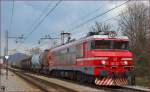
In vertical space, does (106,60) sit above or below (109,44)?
below

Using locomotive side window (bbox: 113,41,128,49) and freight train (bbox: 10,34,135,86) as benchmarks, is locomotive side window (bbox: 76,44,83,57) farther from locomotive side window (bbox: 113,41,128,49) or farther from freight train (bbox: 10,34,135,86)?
locomotive side window (bbox: 113,41,128,49)

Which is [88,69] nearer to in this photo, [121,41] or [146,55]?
[121,41]

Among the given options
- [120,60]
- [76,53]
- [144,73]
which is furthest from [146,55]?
[120,60]

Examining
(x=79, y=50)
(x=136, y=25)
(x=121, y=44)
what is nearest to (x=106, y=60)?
(x=121, y=44)

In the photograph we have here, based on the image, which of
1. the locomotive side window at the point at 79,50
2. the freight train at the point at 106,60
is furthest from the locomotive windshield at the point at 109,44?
the locomotive side window at the point at 79,50

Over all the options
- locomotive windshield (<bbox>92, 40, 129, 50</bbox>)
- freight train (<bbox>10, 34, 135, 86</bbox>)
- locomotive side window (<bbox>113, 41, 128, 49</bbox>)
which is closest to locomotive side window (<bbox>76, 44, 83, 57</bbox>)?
freight train (<bbox>10, 34, 135, 86</bbox>)

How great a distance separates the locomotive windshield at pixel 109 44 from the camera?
90.6 feet

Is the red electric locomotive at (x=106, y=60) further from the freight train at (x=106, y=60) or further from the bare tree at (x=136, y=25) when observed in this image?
the bare tree at (x=136, y=25)

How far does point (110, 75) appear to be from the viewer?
88.9ft

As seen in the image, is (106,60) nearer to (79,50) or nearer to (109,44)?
(109,44)

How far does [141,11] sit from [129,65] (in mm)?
41580

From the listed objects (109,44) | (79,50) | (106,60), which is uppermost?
(109,44)

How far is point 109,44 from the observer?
28.0 m

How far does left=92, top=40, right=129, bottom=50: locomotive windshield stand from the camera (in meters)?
27.6
